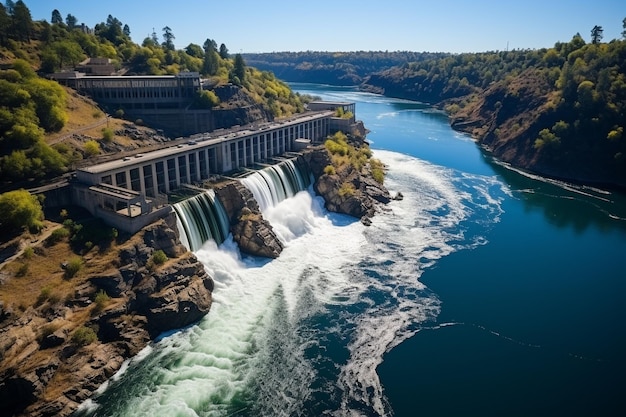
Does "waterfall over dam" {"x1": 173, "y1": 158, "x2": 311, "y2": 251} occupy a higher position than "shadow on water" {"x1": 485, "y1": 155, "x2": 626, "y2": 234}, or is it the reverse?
"waterfall over dam" {"x1": 173, "y1": 158, "x2": 311, "y2": 251}

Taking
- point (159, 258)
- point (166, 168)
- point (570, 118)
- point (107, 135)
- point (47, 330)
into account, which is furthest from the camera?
point (570, 118)

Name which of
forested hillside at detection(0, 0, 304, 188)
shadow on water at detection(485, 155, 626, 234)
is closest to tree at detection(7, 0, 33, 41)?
forested hillside at detection(0, 0, 304, 188)

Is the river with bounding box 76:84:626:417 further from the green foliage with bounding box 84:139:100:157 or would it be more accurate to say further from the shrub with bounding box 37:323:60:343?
the green foliage with bounding box 84:139:100:157

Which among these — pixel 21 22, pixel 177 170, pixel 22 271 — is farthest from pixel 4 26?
pixel 22 271

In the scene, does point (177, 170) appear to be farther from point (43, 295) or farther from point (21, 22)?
point (21, 22)

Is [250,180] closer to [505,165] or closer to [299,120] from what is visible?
[299,120]

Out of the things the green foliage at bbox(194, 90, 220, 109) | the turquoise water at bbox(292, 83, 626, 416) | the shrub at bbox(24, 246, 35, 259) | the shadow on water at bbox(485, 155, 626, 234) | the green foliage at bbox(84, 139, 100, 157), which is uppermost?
the green foliage at bbox(194, 90, 220, 109)

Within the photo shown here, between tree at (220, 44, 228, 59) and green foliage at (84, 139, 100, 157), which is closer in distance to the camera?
green foliage at (84, 139, 100, 157)
